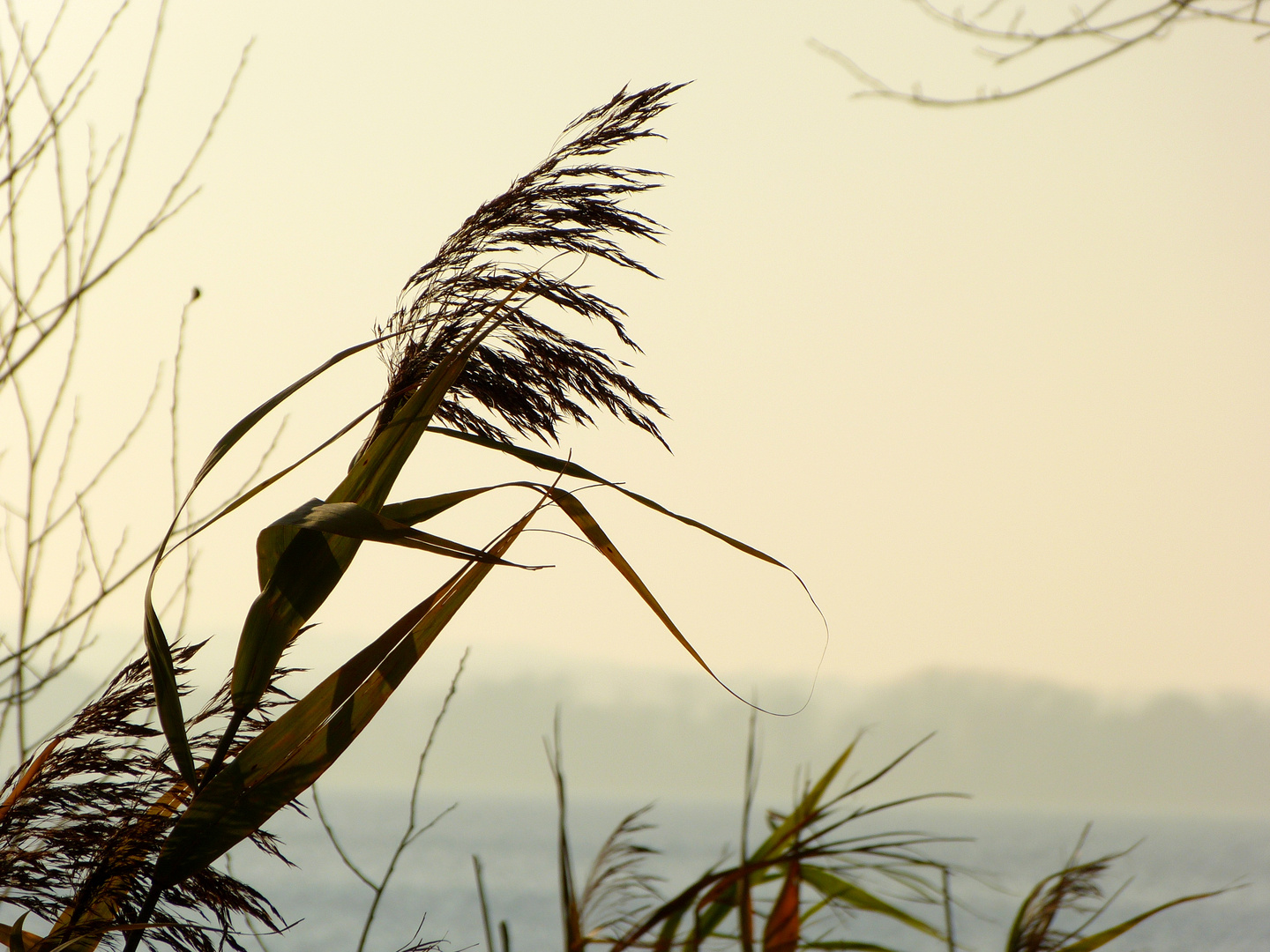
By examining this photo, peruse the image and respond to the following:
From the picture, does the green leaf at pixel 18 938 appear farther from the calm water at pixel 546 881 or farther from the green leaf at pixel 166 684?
the calm water at pixel 546 881

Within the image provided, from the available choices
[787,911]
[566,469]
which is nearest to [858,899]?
[787,911]

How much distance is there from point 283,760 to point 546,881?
6341 cm

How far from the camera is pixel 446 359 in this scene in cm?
111

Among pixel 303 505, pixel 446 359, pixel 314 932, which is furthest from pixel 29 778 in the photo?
pixel 314 932

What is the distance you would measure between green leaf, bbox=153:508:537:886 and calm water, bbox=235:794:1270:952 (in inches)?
288

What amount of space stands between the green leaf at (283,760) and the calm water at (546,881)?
731cm

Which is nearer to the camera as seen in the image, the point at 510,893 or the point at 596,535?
the point at 596,535

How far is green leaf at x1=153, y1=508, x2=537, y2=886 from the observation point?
3.21ft

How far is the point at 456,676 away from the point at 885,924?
148ft

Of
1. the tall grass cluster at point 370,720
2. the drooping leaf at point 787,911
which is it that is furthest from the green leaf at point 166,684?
the drooping leaf at point 787,911

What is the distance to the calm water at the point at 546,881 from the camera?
1468 inches

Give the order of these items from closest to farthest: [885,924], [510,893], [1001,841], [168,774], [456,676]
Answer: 1. [168,774]
2. [456,676]
3. [885,924]
4. [510,893]
5. [1001,841]

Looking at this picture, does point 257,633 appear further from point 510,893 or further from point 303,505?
point 510,893

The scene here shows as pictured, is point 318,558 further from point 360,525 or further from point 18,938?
point 18,938
